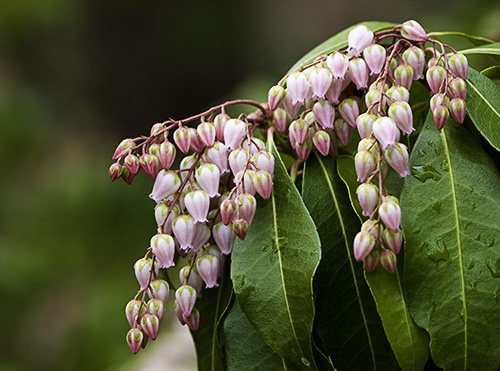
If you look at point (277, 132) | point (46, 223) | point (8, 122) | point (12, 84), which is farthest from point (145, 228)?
point (277, 132)

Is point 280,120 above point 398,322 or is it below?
above

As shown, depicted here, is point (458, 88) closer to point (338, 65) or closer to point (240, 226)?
point (338, 65)

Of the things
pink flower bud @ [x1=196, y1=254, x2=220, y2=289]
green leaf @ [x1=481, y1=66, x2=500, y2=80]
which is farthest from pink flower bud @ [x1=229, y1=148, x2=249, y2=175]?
green leaf @ [x1=481, y1=66, x2=500, y2=80]

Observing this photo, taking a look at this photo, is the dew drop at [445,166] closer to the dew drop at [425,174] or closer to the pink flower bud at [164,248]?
the dew drop at [425,174]

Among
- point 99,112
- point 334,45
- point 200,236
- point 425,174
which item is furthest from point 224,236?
point 99,112

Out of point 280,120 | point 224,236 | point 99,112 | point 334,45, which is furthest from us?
point 99,112

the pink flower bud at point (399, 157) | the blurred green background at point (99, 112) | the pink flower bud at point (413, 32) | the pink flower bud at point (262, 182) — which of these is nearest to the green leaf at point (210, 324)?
the pink flower bud at point (262, 182)

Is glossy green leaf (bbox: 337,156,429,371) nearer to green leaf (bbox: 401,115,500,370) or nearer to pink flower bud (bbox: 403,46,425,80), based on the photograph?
green leaf (bbox: 401,115,500,370)
